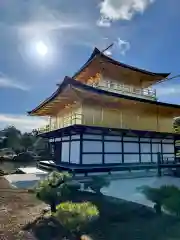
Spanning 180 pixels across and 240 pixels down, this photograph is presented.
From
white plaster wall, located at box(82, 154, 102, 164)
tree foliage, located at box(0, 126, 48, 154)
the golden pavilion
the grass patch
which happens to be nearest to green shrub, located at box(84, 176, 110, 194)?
the golden pavilion

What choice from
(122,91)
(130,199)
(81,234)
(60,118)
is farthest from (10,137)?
(81,234)

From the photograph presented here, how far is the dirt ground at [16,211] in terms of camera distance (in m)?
6.36

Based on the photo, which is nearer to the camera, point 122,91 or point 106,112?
point 106,112

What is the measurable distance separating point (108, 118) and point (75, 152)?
3.26 metres

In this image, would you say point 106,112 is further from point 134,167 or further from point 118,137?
point 134,167

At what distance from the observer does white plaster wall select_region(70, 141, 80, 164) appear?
14.0m

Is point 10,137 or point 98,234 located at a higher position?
point 10,137

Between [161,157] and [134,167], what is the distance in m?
3.60

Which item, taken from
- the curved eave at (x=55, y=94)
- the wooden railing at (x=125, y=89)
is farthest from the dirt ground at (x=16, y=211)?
the wooden railing at (x=125, y=89)

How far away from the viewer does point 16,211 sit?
8.42 meters

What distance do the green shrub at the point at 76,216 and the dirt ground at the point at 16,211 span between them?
4.74 ft

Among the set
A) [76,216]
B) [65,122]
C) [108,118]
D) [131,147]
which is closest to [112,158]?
[131,147]

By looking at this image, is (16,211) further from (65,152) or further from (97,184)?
(65,152)

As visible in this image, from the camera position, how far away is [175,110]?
17.2 m
